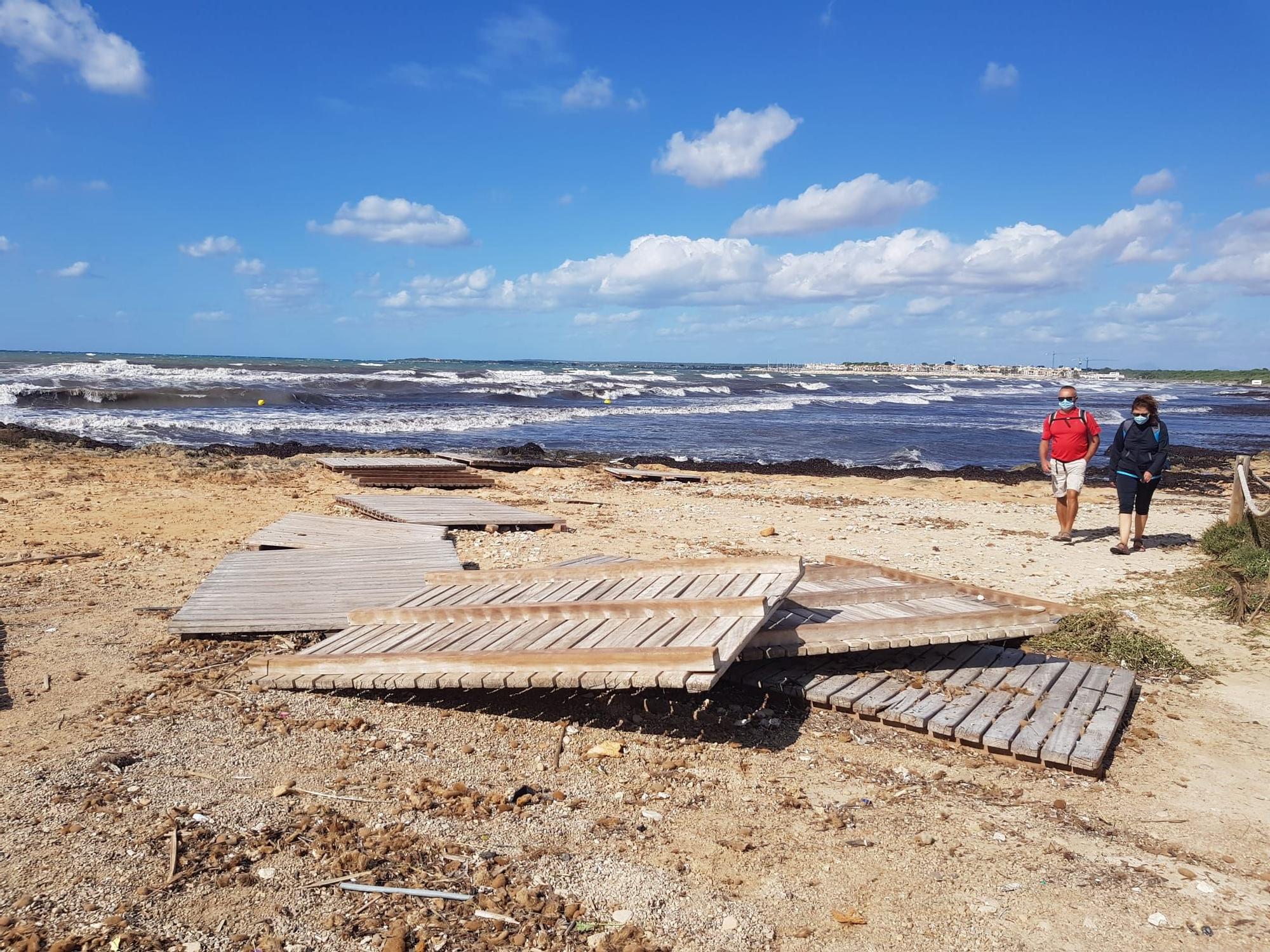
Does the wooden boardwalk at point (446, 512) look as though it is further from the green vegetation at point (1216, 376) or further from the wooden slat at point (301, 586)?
the green vegetation at point (1216, 376)

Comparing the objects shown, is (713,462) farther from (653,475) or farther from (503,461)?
(503,461)

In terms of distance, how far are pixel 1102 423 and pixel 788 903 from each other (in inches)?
1383

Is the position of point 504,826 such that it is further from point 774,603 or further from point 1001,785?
point 1001,785

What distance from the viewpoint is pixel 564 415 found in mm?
33531

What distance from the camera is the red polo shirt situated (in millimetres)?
9914

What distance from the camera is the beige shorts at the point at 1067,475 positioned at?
10062 mm

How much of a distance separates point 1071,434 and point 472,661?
26.8ft

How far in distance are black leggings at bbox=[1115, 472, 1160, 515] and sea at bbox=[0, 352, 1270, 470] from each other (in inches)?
471

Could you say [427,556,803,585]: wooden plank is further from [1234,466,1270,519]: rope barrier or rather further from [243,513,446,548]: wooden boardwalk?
[1234,466,1270,519]: rope barrier

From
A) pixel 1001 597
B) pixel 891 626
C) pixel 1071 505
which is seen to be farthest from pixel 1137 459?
pixel 891 626

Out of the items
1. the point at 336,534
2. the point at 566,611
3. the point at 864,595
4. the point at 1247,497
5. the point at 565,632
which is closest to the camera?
the point at 565,632

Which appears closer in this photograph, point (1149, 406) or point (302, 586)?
point (302, 586)

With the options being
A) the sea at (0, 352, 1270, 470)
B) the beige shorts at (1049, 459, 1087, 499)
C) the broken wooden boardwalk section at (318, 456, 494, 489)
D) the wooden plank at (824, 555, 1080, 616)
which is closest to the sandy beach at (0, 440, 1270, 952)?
the wooden plank at (824, 555, 1080, 616)

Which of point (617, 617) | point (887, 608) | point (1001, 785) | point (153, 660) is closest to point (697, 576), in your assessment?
point (617, 617)
